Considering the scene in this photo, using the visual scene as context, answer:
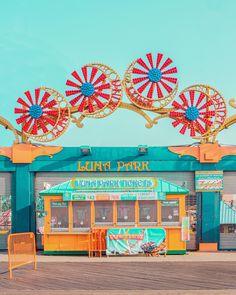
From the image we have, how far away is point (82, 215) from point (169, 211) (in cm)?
394

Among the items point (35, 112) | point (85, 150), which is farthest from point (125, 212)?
point (35, 112)

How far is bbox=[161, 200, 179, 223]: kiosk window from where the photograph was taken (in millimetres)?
20203

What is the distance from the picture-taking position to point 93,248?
1959 cm

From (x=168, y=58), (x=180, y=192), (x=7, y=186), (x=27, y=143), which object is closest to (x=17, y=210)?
(x=7, y=186)

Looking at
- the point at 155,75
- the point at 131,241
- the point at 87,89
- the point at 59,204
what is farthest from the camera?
the point at 155,75

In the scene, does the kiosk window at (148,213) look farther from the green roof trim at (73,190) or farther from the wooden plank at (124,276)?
the wooden plank at (124,276)

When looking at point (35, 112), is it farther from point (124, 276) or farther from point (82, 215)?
point (124, 276)

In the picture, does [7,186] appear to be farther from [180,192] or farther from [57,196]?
[180,192]

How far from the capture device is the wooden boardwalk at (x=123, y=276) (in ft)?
43.0

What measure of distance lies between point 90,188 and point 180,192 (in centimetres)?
408

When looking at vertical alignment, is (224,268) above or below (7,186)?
below

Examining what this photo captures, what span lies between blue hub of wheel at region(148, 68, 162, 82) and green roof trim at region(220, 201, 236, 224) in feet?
25.0

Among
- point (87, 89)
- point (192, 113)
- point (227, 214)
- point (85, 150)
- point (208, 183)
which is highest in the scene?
point (87, 89)

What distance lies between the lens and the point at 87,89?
2453cm
